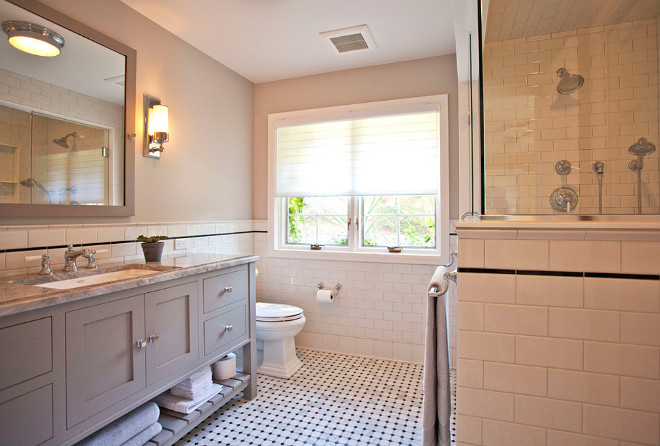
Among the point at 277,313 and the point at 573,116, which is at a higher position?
the point at 573,116

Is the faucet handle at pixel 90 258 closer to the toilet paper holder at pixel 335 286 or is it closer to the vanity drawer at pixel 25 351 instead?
the vanity drawer at pixel 25 351

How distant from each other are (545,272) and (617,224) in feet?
0.69

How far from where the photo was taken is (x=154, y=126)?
94.2 inches

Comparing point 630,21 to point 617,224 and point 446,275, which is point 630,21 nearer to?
point 617,224

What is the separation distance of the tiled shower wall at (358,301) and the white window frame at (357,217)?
2.6 inches

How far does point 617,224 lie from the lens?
0.95m

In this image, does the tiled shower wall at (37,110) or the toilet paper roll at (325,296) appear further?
the toilet paper roll at (325,296)

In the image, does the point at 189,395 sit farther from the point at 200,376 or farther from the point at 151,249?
the point at 151,249

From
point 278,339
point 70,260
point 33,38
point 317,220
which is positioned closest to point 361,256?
point 317,220

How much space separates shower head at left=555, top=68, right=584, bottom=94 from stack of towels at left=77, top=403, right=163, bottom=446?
208 cm

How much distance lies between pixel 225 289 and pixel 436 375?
1.35 meters

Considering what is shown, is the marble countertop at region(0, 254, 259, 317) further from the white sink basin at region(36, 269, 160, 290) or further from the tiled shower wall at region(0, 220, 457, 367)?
the tiled shower wall at region(0, 220, 457, 367)

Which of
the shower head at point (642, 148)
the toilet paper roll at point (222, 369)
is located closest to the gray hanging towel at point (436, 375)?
the shower head at point (642, 148)

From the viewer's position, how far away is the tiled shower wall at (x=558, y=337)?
3.06 feet
